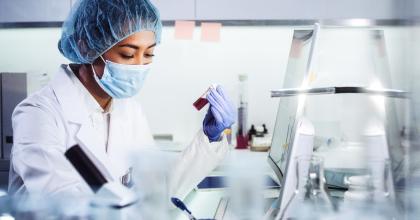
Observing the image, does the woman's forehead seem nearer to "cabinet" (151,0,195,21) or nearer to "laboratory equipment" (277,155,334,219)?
"laboratory equipment" (277,155,334,219)

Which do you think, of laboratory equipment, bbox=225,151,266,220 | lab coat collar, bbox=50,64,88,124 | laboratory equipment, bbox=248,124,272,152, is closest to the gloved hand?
lab coat collar, bbox=50,64,88,124

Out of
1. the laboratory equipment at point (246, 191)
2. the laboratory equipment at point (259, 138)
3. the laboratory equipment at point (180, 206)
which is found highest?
the laboratory equipment at point (246, 191)

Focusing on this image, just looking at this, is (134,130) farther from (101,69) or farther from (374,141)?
(374,141)

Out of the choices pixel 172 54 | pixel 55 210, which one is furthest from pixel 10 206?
pixel 172 54

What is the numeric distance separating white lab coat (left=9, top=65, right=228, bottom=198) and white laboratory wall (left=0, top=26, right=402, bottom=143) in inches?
46.3

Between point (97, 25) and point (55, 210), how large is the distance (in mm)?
724

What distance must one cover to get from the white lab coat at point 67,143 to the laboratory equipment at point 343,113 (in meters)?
0.28

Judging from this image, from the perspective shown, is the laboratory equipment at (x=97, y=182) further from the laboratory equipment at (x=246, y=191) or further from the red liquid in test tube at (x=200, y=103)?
the red liquid in test tube at (x=200, y=103)

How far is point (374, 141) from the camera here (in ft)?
2.05

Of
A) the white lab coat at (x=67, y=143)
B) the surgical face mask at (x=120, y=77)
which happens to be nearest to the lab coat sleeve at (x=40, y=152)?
the white lab coat at (x=67, y=143)

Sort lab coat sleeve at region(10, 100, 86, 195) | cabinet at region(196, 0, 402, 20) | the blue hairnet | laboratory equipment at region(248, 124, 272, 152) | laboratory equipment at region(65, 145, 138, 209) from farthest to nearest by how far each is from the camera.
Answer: cabinet at region(196, 0, 402, 20), laboratory equipment at region(248, 124, 272, 152), the blue hairnet, lab coat sleeve at region(10, 100, 86, 195), laboratory equipment at region(65, 145, 138, 209)

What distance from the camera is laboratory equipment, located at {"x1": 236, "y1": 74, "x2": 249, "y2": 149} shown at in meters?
2.38

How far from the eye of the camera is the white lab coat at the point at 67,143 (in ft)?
2.79

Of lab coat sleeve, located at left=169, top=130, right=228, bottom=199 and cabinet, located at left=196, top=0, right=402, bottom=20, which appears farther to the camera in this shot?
cabinet, located at left=196, top=0, right=402, bottom=20
